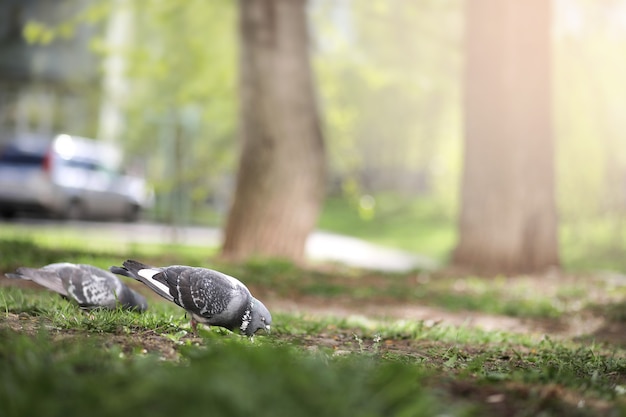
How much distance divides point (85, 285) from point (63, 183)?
17291 millimetres

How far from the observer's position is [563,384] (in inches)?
158

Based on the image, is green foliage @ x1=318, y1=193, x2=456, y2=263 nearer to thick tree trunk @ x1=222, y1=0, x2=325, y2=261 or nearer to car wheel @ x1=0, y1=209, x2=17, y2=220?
car wheel @ x1=0, y1=209, x2=17, y2=220

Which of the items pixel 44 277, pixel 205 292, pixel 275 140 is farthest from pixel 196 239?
pixel 205 292

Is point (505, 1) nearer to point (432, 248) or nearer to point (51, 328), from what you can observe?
point (51, 328)

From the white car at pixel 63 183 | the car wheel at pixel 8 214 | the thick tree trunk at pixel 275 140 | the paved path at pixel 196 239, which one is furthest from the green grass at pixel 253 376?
the car wheel at pixel 8 214

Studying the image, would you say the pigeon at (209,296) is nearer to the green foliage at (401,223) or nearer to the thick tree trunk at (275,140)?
the thick tree trunk at (275,140)

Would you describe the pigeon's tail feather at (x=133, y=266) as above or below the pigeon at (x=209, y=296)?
above

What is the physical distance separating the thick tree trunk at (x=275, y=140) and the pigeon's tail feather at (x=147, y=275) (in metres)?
8.30

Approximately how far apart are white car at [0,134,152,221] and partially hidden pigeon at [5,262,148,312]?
1610 cm

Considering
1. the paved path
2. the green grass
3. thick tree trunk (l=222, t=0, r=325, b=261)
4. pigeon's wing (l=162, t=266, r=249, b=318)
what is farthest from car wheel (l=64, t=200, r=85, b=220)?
pigeon's wing (l=162, t=266, r=249, b=318)

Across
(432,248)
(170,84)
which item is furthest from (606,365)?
(432,248)

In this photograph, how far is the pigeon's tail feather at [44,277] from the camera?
5812mm

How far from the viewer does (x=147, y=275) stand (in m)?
5.06

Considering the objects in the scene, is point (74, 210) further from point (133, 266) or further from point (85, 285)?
point (133, 266)
